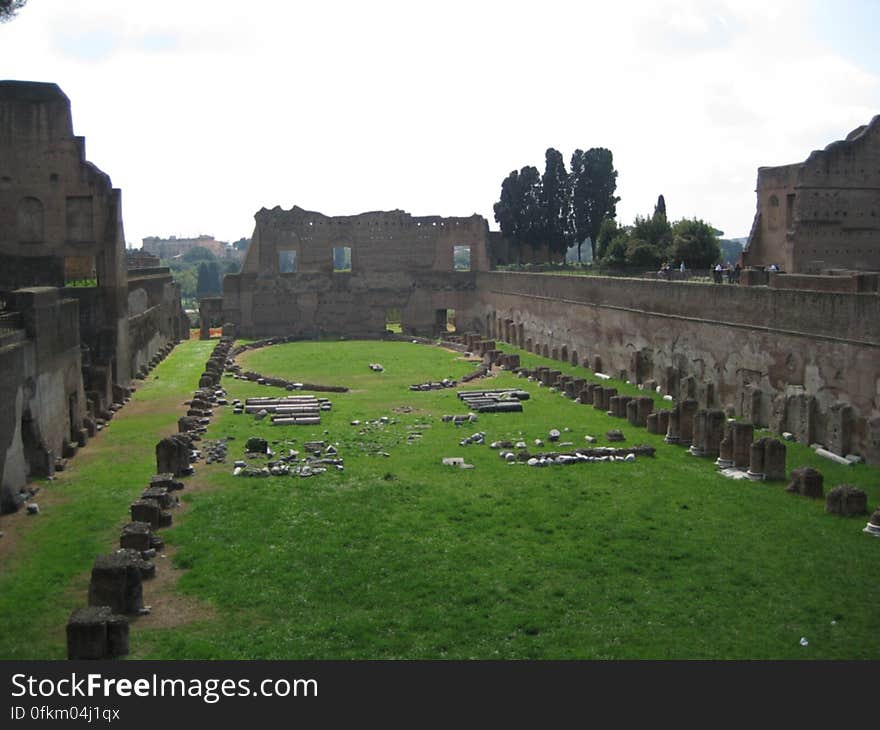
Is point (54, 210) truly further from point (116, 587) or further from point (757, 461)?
point (757, 461)

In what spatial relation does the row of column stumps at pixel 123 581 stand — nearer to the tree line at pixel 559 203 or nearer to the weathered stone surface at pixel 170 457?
the weathered stone surface at pixel 170 457

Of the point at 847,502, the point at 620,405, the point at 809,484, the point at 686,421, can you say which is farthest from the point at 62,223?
the point at 847,502

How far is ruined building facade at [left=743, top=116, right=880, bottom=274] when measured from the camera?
1051 inches

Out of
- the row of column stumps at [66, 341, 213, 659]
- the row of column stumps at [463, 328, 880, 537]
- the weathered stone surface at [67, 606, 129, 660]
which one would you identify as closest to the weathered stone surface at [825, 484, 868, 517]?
the row of column stumps at [463, 328, 880, 537]

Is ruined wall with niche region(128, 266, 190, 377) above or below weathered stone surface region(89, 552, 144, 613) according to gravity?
above

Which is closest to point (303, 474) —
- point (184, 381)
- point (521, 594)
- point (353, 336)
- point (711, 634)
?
point (521, 594)

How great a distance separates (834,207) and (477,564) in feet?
67.4

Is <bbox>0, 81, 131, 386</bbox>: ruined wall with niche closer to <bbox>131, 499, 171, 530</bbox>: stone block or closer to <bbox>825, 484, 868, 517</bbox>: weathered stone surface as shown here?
<bbox>131, 499, 171, 530</bbox>: stone block

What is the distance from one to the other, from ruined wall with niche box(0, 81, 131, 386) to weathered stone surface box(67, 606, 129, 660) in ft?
53.7

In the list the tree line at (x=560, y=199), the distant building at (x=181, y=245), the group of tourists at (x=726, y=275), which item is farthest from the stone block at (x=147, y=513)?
the distant building at (x=181, y=245)

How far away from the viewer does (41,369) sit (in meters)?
15.8

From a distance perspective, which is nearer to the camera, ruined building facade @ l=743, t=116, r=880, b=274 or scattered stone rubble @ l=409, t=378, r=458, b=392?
scattered stone rubble @ l=409, t=378, r=458, b=392

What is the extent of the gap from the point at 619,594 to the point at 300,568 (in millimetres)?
3420

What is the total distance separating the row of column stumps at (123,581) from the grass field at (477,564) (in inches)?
8.4
